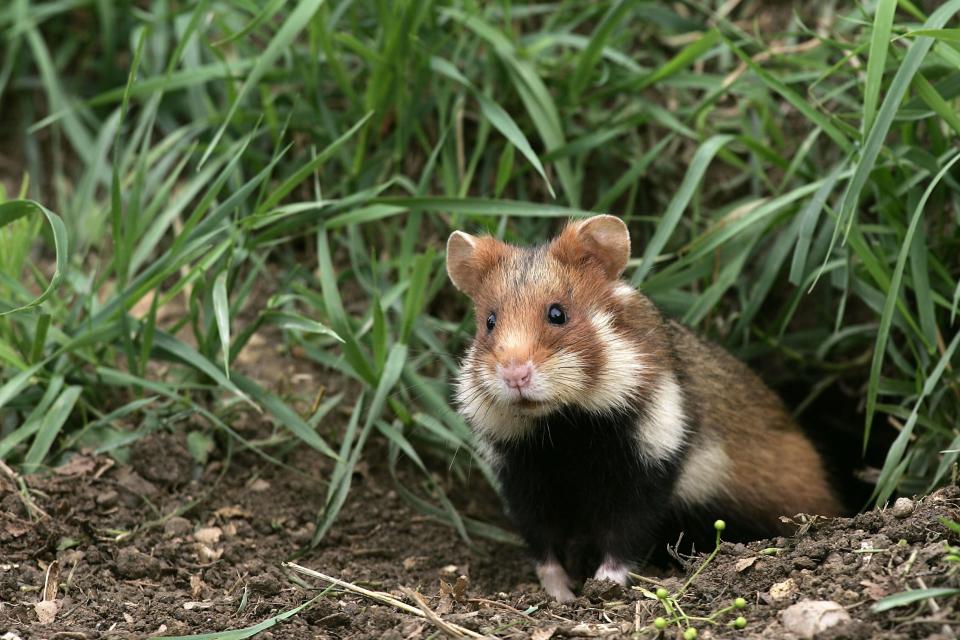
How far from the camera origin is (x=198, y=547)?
16.3ft

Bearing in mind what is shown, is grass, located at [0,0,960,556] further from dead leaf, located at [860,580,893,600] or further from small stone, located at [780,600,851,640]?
small stone, located at [780,600,851,640]

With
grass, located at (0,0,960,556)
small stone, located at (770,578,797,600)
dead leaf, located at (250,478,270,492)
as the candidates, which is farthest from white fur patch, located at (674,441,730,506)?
dead leaf, located at (250,478,270,492)

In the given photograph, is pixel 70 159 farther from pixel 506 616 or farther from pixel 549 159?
pixel 506 616

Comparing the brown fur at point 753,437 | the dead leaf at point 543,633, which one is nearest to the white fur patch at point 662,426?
the brown fur at point 753,437

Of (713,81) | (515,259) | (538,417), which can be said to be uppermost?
(713,81)

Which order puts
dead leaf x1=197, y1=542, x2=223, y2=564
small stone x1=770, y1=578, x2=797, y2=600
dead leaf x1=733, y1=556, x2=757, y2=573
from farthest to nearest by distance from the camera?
dead leaf x1=197, y1=542, x2=223, y2=564 → dead leaf x1=733, y1=556, x2=757, y2=573 → small stone x1=770, y1=578, x2=797, y2=600

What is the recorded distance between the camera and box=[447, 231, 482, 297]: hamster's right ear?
16.6 ft

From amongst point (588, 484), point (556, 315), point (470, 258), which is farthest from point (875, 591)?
point (470, 258)

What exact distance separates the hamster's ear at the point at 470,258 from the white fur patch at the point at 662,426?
35.4 inches

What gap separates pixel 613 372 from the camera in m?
4.59

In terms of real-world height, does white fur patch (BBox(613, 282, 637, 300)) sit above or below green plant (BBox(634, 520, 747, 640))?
above

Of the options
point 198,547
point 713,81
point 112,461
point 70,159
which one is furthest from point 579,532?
point 70,159

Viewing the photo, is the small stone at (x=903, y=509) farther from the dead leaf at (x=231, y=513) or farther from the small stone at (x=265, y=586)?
the dead leaf at (x=231, y=513)

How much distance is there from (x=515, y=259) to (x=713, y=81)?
198 centimetres
